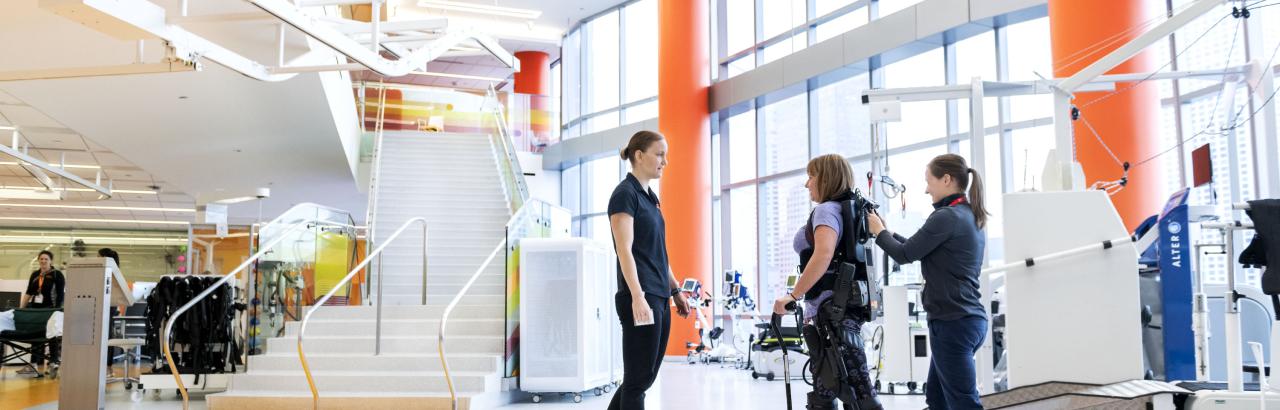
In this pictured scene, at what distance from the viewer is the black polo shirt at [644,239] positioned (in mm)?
3598

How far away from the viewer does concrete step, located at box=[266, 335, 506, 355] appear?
7828 millimetres

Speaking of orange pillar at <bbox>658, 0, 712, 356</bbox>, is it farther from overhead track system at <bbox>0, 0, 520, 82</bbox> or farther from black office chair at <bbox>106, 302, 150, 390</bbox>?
black office chair at <bbox>106, 302, 150, 390</bbox>

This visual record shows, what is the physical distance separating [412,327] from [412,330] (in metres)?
0.03

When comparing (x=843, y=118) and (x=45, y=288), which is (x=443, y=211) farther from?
(x=843, y=118)

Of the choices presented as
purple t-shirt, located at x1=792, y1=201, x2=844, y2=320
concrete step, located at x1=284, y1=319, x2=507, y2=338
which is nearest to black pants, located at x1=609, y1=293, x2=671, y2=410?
purple t-shirt, located at x1=792, y1=201, x2=844, y2=320

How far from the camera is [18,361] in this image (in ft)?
45.0

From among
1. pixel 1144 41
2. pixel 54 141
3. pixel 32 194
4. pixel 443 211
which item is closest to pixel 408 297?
pixel 443 211

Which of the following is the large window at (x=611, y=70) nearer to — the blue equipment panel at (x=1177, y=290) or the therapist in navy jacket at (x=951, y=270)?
the blue equipment panel at (x=1177, y=290)

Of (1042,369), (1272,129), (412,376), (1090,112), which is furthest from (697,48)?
(1042,369)

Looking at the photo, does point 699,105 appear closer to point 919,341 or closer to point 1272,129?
point 919,341

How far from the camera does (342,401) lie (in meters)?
6.79

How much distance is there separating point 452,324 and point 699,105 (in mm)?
6749

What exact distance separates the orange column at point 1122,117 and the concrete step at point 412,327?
5007 mm

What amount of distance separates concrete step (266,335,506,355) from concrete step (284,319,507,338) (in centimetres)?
15
